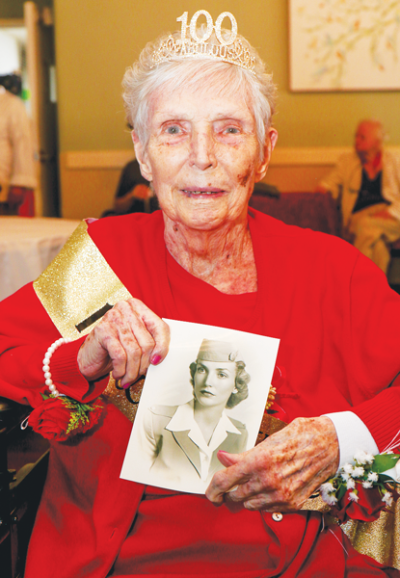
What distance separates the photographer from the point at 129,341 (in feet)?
2.86

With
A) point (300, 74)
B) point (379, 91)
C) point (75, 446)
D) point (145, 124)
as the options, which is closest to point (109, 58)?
point (300, 74)

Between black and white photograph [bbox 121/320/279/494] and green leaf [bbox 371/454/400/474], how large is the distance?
20 cm

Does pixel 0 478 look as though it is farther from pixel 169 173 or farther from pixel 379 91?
pixel 379 91

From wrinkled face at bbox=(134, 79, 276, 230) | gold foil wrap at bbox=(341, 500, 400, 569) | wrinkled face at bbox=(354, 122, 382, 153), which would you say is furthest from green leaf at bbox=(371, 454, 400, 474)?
wrinkled face at bbox=(354, 122, 382, 153)

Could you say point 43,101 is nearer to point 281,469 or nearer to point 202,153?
point 202,153

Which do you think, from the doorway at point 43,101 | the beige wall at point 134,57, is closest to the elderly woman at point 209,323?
the beige wall at point 134,57

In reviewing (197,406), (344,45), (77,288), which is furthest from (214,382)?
(344,45)

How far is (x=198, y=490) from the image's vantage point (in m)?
0.87

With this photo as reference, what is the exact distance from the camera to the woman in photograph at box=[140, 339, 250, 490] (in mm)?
860

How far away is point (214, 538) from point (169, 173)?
0.65m

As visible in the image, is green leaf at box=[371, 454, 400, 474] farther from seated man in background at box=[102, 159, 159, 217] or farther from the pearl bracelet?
seated man in background at box=[102, 159, 159, 217]

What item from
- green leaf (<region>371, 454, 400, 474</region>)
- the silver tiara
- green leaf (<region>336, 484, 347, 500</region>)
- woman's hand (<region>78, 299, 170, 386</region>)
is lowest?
green leaf (<region>336, 484, 347, 500</region>)

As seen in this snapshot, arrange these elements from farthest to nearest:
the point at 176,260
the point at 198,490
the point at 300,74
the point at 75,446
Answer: the point at 300,74 → the point at 176,260 → the point at 75,446 → the point at 198,490

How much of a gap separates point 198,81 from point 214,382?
1.79ft
